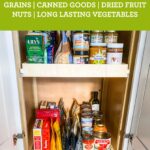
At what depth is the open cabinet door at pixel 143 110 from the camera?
2.12 feet

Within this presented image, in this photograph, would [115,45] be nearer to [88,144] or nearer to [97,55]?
[97,55]

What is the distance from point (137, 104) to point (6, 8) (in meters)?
0.67

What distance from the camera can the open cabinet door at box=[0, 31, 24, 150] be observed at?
0.64m

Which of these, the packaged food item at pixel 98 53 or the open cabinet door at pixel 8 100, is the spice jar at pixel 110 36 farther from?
the open cabinet door at pixel 8 100

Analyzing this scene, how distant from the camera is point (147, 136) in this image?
658 millimetres

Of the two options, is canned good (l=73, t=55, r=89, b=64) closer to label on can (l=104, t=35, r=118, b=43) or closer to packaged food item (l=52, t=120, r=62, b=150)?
label on can (l=104, t=35, r=118, b=43)

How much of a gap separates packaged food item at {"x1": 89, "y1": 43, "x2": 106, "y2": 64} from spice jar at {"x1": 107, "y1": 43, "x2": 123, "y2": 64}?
0.9 inches

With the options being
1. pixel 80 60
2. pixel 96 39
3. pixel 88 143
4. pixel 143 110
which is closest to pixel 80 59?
pixel 80 60

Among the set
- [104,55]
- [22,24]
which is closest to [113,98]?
[104,55]

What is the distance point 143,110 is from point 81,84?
1.62 feet

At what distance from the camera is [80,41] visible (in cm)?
71

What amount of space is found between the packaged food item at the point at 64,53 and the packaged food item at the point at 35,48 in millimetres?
76

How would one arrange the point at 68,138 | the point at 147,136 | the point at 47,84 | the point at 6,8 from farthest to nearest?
the point at 47,84, the point at 68,138, the point at 147,136, the point at 6,8

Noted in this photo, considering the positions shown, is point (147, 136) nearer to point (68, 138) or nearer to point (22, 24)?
point (68, 138)
